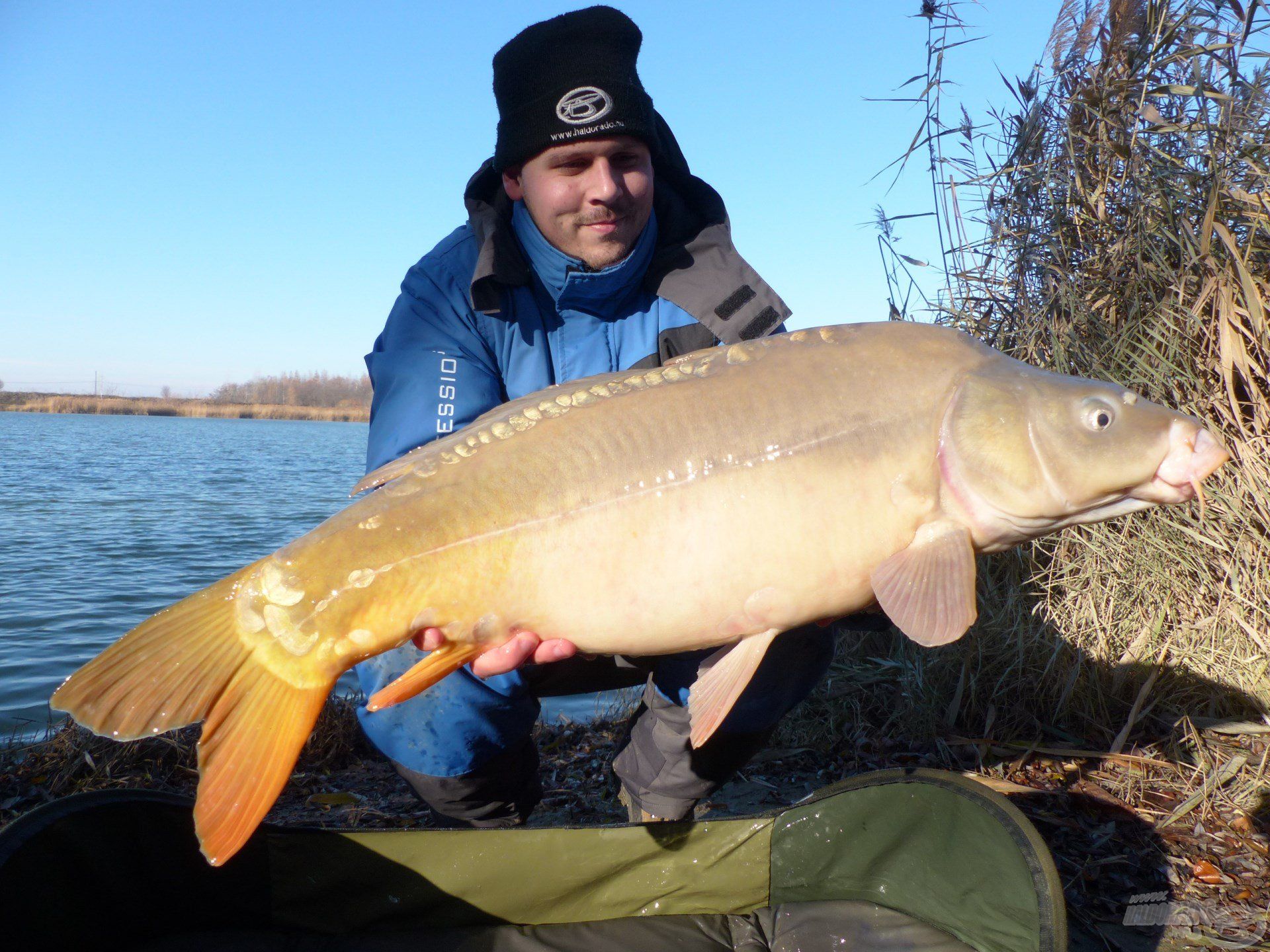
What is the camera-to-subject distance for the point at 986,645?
2.83 metres

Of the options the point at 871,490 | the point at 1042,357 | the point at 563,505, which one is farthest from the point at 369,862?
the point at 1042,357

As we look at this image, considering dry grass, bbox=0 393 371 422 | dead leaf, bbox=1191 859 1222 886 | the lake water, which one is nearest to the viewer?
dead leaf, bbox=1191 859 1222 886

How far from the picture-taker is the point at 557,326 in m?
2.43

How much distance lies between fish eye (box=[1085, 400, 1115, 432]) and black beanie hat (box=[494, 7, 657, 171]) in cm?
139

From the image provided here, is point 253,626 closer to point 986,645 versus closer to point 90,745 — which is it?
point 90,745

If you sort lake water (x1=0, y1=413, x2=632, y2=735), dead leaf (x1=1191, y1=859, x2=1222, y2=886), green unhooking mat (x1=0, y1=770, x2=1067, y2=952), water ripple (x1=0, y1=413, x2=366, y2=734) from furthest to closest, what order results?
water ripple (x1=0, y1=413, x2=366, y2=734)
lake water (x1=0, y1=413, x2=632, y2=735)
dead leaf (x1=1191, y1=859, x2=1222, y2=886)
green unhooking mat (x1=0, y1=770, x2=1067, y2=952)

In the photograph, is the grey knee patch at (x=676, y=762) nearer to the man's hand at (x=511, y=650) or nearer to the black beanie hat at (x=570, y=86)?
the man's hand at (x=511, y=650)

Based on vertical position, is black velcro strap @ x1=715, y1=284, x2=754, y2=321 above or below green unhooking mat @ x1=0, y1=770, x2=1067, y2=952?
above

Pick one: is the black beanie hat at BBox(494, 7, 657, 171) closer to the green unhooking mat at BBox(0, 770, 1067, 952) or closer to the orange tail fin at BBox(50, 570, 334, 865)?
the orange tail fin at BBox(50, 570, 334, 865)

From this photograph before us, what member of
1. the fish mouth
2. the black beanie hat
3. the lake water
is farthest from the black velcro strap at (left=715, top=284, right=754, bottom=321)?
the lake water

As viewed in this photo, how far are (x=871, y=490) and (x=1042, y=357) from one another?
182cm

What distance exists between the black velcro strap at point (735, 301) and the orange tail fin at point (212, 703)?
1383 millimetres

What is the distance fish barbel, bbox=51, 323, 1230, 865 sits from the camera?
4.71 feet

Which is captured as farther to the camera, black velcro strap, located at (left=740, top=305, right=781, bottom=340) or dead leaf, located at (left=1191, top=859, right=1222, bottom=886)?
black velcro strap, located at (left=740, top=305, right=781, bottom=340)
